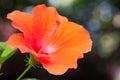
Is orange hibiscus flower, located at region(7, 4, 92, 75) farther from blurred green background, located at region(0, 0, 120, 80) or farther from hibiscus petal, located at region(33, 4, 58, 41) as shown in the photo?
blurred green background, located at region(0, 0, 120, 80)

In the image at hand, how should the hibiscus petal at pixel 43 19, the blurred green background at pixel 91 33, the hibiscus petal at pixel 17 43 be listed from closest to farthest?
the hibiscus petal at pixel 17 43 → the hibiscus petal at pixel 43 19 → the blurred green background at pixel 91 33

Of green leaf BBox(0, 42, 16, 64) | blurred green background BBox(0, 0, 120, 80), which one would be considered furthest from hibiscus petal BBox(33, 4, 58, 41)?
blurred green background BBox(0, 0, 120, 80)

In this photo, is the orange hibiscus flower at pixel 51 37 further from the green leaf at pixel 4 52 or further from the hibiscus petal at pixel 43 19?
the green leaf at pixel 4 52

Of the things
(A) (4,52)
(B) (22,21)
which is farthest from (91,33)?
(B) (22,21)

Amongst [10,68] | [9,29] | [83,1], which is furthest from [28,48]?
[83,1]

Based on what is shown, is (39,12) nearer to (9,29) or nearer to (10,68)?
(10,68)

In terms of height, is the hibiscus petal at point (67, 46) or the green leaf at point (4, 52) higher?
the hibiscus petal at point (67, 46)

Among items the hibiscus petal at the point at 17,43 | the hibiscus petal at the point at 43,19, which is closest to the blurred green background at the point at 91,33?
the hibiscus petal at the point at 43,19

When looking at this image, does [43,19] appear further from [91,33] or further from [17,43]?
[91,33]
